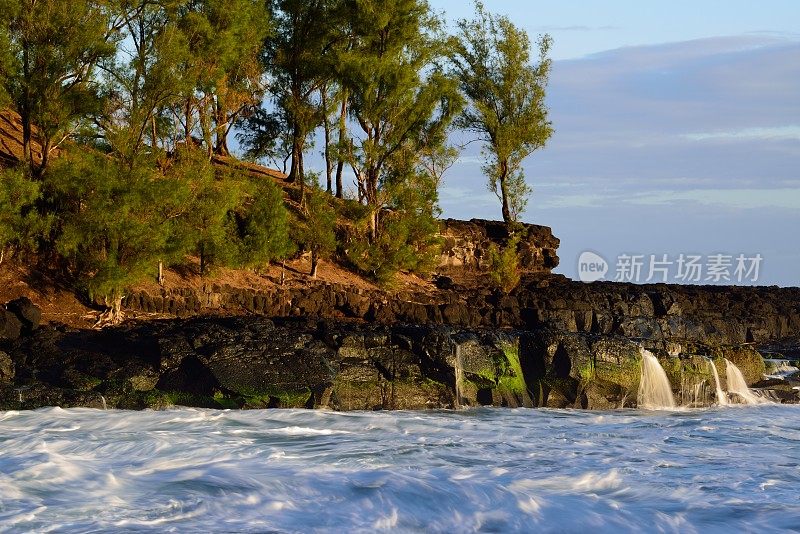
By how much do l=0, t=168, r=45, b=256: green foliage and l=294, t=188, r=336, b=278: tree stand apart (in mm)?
9880

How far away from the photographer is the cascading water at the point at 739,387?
25.1 m

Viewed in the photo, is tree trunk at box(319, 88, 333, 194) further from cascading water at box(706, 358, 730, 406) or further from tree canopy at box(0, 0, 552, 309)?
cascading water at box(706, 358, 730, 406)

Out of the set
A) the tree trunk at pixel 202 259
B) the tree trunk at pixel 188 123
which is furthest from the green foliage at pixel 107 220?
the tree trunk at pixel 188 123

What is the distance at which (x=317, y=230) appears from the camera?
34500 mm

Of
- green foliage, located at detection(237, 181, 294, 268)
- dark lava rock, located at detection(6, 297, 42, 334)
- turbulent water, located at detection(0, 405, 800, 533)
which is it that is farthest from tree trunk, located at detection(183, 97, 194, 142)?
turbulent water, located at detection(0, 405, 800, 533)

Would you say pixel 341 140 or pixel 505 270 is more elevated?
pixel 341 140

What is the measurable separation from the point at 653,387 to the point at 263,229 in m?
13.8

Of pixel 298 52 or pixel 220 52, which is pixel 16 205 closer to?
pixel 220 52

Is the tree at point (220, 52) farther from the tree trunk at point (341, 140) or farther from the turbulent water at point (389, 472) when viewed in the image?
the turbulent water at point (389, 472)

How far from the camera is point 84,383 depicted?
1983 cm

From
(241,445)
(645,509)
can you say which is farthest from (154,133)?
(645,509)

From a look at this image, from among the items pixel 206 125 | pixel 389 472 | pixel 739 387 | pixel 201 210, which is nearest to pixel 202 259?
pixel 201 210

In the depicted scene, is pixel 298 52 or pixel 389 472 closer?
pixel 389 472

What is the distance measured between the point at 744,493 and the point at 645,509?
1786 millimetres
